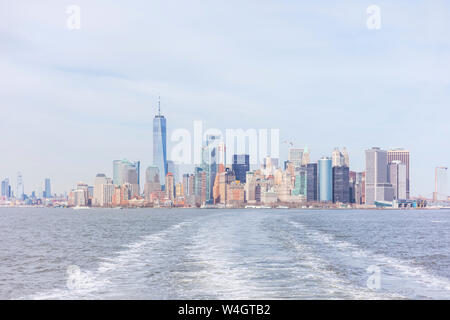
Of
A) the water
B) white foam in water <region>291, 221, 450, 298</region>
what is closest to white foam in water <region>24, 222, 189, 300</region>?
the water

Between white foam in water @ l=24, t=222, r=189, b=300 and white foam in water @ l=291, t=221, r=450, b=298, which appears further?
white foam in water @ l=291, t=221, r=450, b=298

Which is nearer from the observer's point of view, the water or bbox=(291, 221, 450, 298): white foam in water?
the water

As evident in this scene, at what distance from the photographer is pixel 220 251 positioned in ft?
143

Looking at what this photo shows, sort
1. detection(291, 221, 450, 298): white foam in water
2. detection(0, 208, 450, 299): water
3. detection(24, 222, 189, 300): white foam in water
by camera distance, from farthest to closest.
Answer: detection(291, 221, 450, 298): white foam in water → detection(0, 208, 450, 299): water → detection(24, 222, 189, 300): white foam in water

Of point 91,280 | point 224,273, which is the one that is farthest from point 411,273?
point 91,280

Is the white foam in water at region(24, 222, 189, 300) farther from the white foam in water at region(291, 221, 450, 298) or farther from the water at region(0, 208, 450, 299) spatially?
the white foam in water at region(291, 221, 450, 298)

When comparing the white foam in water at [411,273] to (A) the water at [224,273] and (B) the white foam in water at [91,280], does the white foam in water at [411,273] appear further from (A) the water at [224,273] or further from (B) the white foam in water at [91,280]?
(B) the white foam in water at [91,280]

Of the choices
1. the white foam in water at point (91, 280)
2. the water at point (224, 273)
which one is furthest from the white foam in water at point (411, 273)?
the white foam in water at point (91, 280)

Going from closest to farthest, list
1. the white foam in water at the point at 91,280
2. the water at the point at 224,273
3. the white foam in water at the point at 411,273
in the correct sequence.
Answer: the white foam in water at the point at 91,280 → the water at the point at 224,273 → the white foam in water at the point at 411,273

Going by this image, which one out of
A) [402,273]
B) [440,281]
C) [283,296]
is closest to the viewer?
[283,296]

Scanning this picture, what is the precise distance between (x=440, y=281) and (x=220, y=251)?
1920 centimetres

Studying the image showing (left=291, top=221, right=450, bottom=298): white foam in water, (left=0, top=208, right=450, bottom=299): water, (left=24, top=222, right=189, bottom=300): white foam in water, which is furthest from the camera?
(left=291, top=221, right=450, bottom=298): white foam in water
